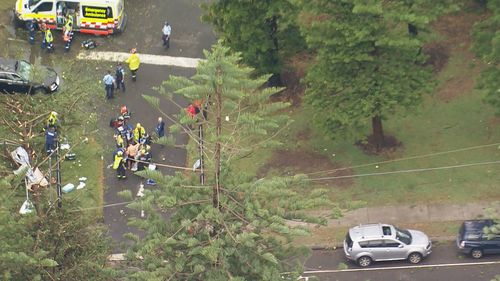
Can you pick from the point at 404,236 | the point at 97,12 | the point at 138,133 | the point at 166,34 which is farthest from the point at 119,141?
the point at 404,236

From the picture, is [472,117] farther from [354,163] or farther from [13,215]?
[13,215]

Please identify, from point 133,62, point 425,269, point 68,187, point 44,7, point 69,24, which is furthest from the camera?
point 44,7

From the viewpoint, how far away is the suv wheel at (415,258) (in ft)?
107

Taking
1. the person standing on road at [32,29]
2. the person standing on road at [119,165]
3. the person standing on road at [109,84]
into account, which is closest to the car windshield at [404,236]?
the person standing on road at [119,165]

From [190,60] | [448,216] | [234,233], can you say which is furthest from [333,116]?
[234,233]

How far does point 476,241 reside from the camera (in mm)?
31938

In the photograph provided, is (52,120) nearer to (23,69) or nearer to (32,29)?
(23,69)

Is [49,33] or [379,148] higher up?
[49,33]

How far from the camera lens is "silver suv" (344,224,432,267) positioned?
3234 cm

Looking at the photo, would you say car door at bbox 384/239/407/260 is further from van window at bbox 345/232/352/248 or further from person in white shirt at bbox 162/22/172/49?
person in white shirt at bbox 162/22/172/49

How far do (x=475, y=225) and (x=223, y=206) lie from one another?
13.4m

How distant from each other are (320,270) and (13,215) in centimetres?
1366

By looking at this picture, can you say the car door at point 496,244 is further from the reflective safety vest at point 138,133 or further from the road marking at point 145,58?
the road marking at point 145,58

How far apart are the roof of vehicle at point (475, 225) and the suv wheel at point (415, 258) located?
1.79m
